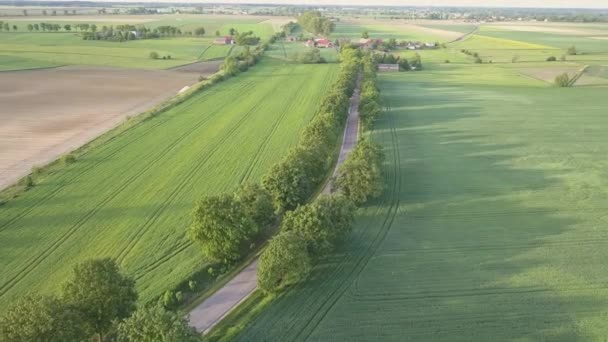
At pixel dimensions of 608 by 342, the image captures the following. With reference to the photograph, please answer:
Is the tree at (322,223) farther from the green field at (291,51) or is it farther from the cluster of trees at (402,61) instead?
the green field at (291,51)

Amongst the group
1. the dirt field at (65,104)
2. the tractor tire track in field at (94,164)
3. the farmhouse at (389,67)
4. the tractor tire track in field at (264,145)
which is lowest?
the dirt field at (65,104)

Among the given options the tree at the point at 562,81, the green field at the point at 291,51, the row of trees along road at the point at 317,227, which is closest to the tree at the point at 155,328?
the row of trees along road at the point at 317,227

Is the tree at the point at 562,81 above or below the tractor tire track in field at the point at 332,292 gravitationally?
above

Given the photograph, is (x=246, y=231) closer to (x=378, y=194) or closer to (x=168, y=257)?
(x=168, y=257)

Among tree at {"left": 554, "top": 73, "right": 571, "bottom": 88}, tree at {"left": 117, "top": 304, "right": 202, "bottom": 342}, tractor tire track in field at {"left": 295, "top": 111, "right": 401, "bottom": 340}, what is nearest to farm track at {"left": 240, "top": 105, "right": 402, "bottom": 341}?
tractor tire track in field at {"left": 295, "top": 111, "right": 401, "bottom": 340}

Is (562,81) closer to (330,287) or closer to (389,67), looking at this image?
(389,67)
